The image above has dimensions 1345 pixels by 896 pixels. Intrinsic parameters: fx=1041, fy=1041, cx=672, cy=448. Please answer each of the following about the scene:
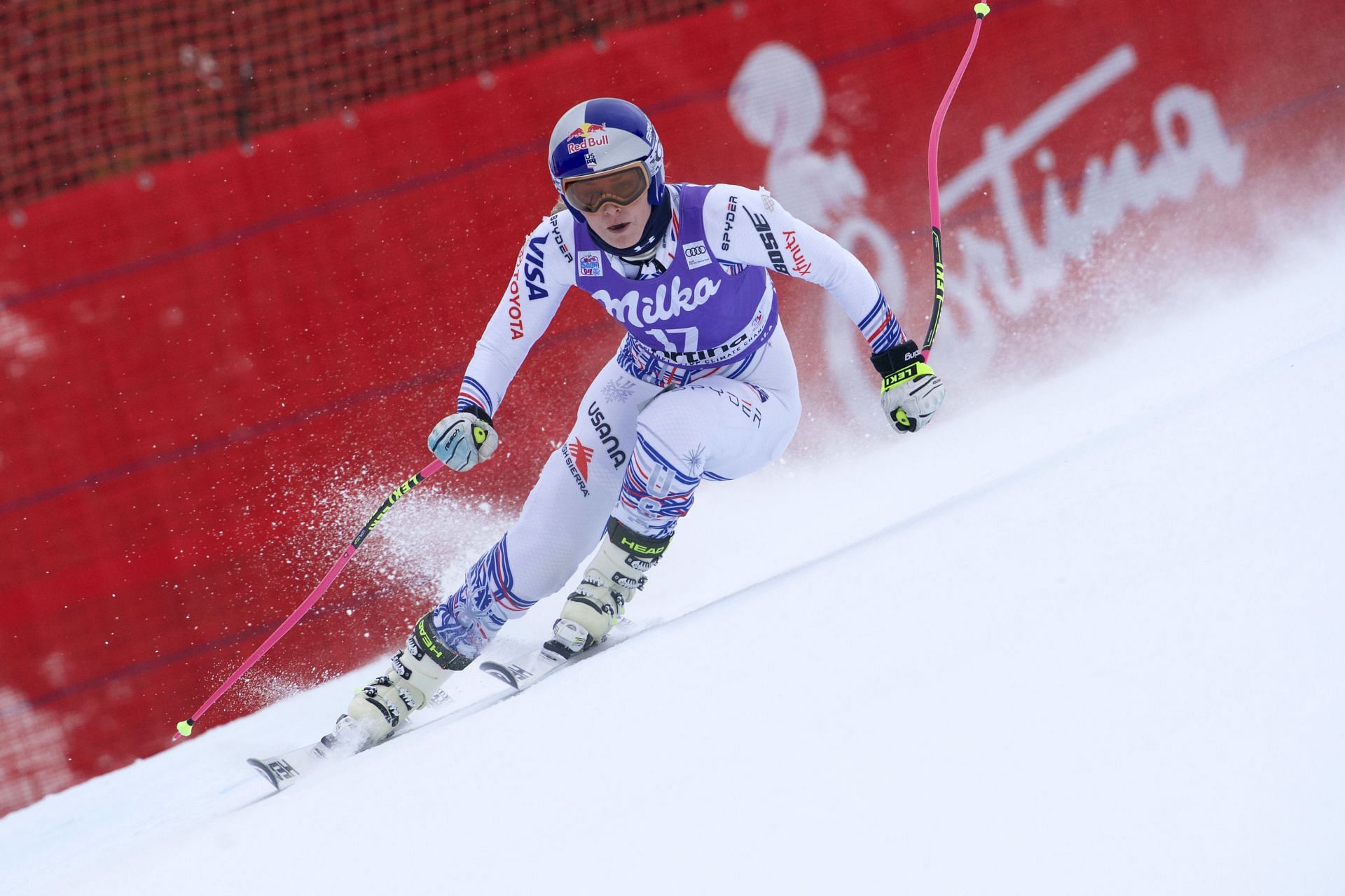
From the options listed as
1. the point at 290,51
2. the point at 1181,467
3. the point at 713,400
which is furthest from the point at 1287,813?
the point at 290,51

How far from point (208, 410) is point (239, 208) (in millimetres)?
735

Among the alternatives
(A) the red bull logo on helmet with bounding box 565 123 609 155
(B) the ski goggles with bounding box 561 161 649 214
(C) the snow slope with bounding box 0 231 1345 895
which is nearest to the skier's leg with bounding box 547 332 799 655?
(C) the snow slope with bounding box 0 231 1345 895

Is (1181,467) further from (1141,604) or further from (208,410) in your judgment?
(208,410)

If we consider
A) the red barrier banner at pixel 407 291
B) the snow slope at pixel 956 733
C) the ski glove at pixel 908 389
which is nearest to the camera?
the snow slope at pixel 956 733

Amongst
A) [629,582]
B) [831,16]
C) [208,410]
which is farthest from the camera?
[831,16]

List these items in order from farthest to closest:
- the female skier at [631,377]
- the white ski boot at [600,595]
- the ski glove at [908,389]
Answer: the white ski boot at [600,595]
the ski glove at [908,389]
the female skier at [631,377]

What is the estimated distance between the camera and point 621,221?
91.5 inches

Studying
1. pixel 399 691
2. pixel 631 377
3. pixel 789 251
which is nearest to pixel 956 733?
pixel 789 251

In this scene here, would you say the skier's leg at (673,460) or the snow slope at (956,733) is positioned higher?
the skier's leg at (673,460)

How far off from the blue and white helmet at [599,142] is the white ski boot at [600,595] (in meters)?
0.86

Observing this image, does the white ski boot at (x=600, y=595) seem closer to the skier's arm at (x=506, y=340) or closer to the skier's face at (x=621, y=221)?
the skier's arm at (x=506, y=340)

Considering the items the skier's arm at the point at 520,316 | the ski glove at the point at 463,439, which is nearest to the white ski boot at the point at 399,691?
→ the ski glove at the point at 463,439

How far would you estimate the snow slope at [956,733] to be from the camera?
173 centimetres

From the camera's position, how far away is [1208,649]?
1.95 meters
